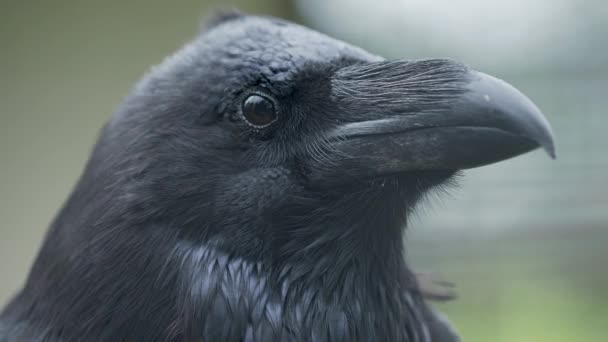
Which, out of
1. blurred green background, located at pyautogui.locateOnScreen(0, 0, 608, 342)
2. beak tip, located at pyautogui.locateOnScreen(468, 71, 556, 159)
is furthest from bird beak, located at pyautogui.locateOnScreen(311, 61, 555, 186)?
blurred green background, located at pyautogui.locateOnScreen(0, 0, 608, 342)

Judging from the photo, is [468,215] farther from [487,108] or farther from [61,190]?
[487,108]

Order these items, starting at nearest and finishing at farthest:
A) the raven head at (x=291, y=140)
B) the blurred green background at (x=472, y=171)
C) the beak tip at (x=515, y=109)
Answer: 1. the beak tip at (x=515, y=109)
2. the raven head at (x=291, y=140)
3. the blurred green background at (x=472, y=171)

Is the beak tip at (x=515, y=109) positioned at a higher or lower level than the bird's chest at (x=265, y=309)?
higher

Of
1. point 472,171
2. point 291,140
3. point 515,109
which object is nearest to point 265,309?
point 291,140

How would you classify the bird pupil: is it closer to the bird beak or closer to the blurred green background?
the bird beak

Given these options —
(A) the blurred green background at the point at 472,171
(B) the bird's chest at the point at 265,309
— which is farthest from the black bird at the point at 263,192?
(A) the blurred green background at the point at 472,171

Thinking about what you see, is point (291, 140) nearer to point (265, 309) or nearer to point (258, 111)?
point (258, 111)

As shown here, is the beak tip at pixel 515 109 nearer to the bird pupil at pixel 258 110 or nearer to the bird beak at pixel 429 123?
the bird beak at pixel 429 123
